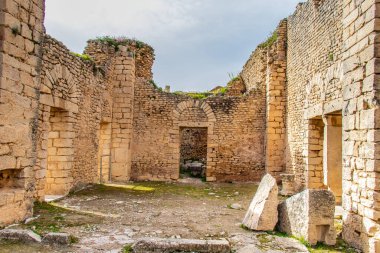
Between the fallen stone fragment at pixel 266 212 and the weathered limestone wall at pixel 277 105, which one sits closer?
the fallen stone fragment at pixel 266 212

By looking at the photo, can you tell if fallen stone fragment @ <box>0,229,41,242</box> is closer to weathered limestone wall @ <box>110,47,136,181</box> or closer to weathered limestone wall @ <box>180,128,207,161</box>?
weathered limestone wall @ <box>110,47,136,181</box>

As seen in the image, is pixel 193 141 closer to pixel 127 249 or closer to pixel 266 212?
pixel 266 212

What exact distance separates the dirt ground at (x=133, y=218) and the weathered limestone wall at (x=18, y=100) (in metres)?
0.50

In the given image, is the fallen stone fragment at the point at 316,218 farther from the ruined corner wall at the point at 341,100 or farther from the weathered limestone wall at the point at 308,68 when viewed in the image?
the weathered limestone wall at the point at 308,68

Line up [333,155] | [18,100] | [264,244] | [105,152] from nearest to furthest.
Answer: [264,244] < [18,100] < [333,155] < [105,152]

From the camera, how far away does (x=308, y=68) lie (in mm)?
9906

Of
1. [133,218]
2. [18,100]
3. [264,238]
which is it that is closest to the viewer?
[264,238]

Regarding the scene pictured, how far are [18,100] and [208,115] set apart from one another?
899 centimetres

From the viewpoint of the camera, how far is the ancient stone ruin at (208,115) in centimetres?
506

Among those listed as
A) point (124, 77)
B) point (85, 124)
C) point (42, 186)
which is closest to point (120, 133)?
point (124, 77)

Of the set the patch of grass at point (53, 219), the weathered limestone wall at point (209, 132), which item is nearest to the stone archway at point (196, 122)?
the weathered limestone wall at point (209, 132)

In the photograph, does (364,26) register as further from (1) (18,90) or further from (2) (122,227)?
(1) (18,90)

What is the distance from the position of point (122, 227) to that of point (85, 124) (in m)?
5.00

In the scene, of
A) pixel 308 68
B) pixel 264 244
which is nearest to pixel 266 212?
pixel 264 244
